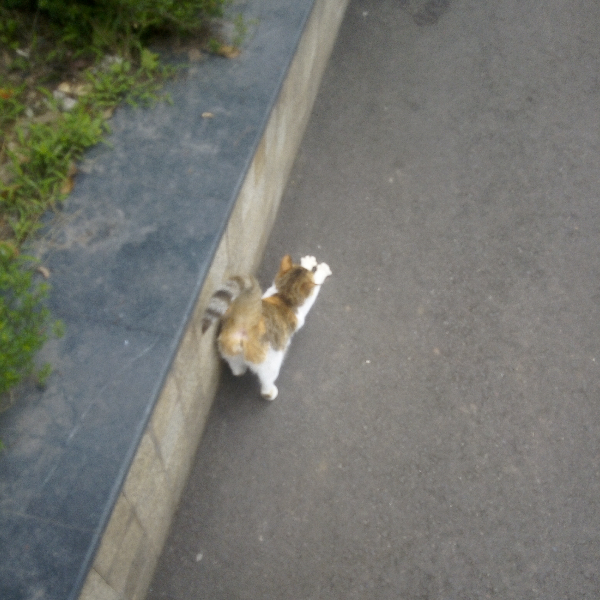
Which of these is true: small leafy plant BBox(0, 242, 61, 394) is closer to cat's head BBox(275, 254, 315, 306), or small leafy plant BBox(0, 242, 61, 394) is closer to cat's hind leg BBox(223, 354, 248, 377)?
cat's hind leg BBox(223, 354, 248, 377)

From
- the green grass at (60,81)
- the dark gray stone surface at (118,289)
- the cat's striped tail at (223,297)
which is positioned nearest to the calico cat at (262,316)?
the cat's striped tail at (223,297)

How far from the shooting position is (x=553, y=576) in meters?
2.66

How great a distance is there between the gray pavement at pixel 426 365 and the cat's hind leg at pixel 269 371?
90mm

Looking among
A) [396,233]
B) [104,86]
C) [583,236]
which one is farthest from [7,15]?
[583,236]

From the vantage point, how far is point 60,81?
2.54 m

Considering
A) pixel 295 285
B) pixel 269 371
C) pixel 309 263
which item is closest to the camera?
pixel 269 371

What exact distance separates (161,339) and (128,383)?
0.63 feet

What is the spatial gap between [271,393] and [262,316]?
53 cm

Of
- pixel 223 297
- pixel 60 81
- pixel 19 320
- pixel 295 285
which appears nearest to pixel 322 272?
pixel 295 285

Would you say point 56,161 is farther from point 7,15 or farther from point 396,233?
point 396,233

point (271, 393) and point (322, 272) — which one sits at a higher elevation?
point (322, 272)


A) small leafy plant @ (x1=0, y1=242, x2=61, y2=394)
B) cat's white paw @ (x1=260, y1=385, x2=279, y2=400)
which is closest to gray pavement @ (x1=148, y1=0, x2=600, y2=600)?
cat's white paw @ (x1=260, y1=385, x2=279, y2=400)

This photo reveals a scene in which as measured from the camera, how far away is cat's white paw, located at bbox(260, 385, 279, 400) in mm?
2906

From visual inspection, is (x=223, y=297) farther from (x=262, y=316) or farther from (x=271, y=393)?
(x=271, y=393)
